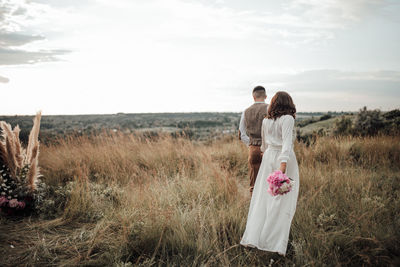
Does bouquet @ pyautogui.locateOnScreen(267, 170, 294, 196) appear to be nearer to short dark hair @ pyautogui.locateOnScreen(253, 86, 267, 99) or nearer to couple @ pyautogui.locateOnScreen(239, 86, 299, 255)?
couple @ pyautogui.locateOnScreen(239, 86, 299, 255)

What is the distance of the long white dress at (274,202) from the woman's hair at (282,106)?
73 millimetres

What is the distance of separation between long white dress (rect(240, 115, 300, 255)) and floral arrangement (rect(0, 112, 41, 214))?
3.40 meters

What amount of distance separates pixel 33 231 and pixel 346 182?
539 cm

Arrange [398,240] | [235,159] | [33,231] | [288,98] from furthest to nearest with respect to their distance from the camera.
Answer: [235,159] → [33,231] → [288,98] → [398,240]

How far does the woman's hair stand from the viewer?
2881mm

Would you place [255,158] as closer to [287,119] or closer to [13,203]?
[287,119]

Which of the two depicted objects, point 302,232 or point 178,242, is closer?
point 178,242

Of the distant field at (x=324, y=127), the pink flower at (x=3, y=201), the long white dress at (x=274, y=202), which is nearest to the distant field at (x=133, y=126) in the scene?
the distant field at (x=324, y=127)

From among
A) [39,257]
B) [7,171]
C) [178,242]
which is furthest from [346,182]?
[7,171]

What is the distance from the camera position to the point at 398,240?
2717mm

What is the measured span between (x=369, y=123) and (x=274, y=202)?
1026 centimetres

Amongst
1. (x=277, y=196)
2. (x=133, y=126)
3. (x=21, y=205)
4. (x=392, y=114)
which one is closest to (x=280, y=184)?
(x=277, y=196)

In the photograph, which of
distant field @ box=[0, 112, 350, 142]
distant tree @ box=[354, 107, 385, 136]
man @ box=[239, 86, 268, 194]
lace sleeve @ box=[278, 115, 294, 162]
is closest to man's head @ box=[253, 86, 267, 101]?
man @ box=[239, 86, 268, 194]

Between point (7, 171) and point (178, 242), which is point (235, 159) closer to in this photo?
point (178, 242)
